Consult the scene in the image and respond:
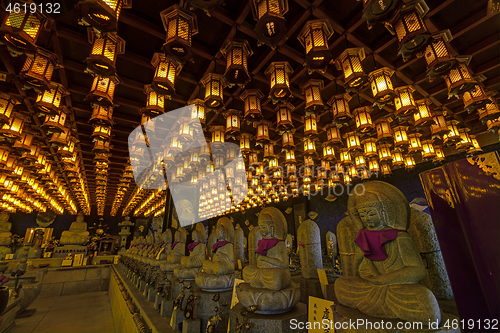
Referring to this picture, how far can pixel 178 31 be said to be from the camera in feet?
11.1

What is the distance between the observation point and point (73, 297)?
11.3 m

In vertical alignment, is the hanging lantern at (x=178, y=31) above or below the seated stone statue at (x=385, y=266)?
above

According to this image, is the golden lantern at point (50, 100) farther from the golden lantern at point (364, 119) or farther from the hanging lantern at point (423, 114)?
the hanging lantern at point (423, 114)

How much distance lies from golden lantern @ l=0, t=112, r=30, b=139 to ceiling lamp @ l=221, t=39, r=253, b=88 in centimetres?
585

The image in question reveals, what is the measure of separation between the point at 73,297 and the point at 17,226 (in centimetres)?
2616

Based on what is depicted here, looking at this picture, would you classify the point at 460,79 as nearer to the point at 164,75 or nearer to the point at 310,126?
the point at 310,126

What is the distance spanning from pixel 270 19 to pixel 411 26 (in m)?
2.23

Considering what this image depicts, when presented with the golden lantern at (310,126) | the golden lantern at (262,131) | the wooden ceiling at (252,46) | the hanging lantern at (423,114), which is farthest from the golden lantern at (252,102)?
the hanging lantern at (423,114)

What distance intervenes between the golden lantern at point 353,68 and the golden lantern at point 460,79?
1.94 meters

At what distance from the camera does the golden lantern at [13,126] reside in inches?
214

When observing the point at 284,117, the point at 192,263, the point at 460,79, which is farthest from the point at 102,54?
the point at 460,79

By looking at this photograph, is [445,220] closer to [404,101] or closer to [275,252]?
[275,252]

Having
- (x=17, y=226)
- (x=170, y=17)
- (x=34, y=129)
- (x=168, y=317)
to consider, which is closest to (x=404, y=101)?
(x=170, y=17)

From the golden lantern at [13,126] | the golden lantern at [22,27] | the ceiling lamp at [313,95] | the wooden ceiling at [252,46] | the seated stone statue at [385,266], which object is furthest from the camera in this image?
the golden lantern at [13,126]
